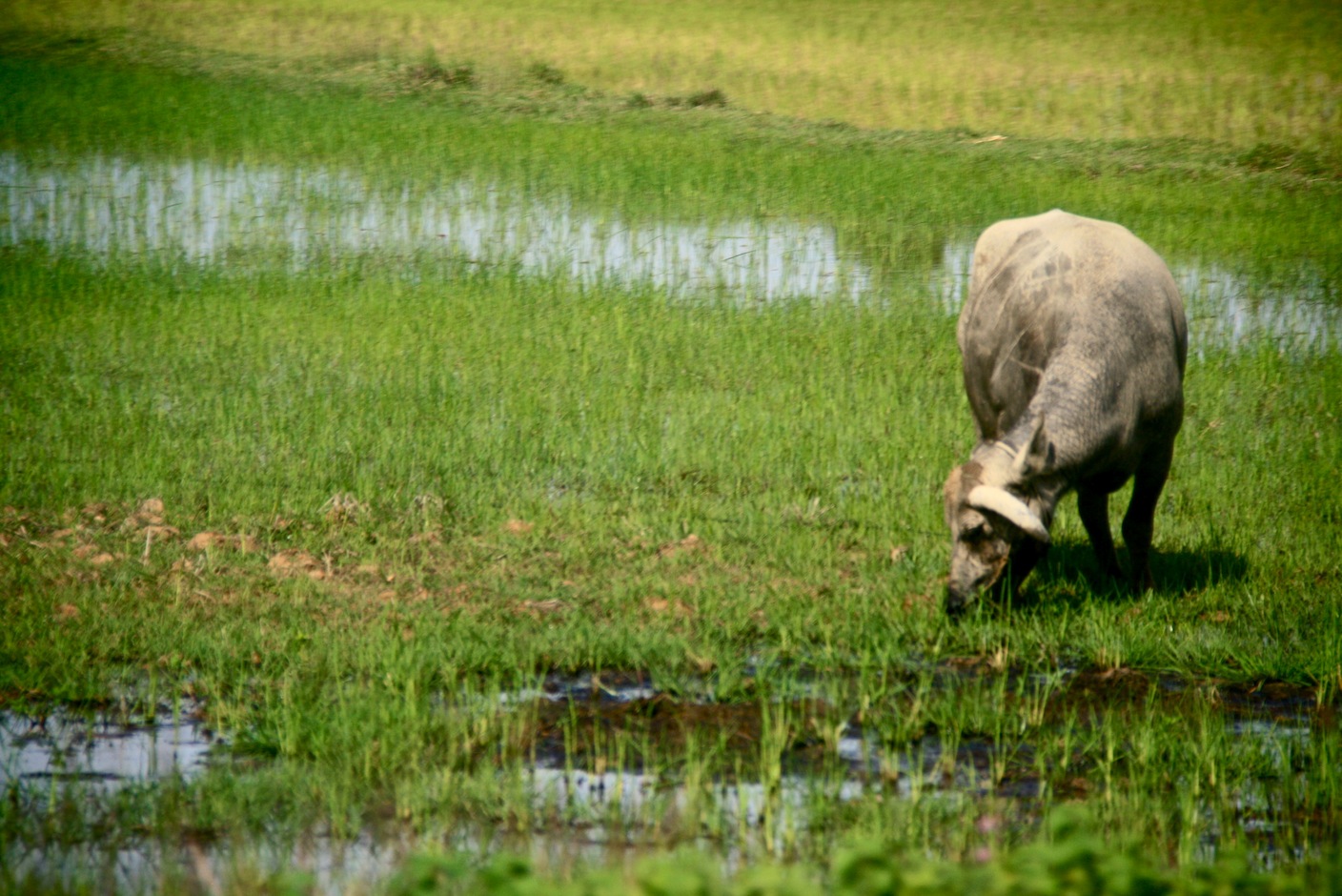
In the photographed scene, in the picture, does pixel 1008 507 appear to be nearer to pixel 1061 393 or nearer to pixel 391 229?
pixel 1061 393

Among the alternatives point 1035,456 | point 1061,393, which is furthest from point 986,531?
point 1061,393

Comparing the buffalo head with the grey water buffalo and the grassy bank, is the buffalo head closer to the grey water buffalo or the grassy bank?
the grey water buffalo

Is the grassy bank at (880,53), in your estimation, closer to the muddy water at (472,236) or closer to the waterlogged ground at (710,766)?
the muddy water at (472,236)

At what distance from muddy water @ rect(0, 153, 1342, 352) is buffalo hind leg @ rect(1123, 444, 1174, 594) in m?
4.47

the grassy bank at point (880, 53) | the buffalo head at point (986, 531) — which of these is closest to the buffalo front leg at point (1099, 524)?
the buffalo head at point (986, 531)

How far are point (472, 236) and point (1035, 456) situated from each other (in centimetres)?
751

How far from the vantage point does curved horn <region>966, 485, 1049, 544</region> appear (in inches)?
181

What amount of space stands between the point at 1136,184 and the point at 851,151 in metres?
2.97

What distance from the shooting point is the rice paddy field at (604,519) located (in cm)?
356

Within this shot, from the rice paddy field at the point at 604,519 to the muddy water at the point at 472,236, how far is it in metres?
0.06

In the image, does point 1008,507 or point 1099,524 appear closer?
point 1008,507

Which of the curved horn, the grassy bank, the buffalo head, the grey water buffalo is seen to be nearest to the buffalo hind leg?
the grey water buffalo

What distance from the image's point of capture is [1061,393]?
5.07 m

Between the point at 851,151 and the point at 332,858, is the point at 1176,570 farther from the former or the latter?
the point at 851,151
